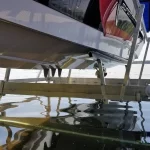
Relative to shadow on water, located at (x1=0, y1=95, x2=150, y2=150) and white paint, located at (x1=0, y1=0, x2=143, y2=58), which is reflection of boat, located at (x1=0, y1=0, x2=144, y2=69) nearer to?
white paint, located at (x1=0, y1=0, x2=143, y2=58)

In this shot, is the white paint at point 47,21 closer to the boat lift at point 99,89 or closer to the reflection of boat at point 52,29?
the reflection of boat at point 52,29

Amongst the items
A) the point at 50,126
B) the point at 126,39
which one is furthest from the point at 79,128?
the point at 126,39

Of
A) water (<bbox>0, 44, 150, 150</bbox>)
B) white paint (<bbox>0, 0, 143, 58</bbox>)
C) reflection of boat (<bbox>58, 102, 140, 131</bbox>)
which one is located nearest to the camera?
white paint (<bbox>0, 0, 143, 58</bbox>)

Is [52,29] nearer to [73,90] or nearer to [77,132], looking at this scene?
[77,132]

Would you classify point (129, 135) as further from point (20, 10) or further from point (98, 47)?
point (20, 10)

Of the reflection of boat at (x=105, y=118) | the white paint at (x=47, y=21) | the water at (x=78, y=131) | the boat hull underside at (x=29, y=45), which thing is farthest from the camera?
the reflection of boat at (x=105, y=118)

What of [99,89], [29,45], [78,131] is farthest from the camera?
[99,89]

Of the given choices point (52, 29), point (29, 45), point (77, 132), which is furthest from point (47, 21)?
point (77, 132)

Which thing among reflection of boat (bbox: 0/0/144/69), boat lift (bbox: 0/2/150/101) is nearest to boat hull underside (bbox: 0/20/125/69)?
reflection of boat (bbox: 0/0/144/69)

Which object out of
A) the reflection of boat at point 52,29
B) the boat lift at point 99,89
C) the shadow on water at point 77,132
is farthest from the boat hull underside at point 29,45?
the shadow on water at point 77,132

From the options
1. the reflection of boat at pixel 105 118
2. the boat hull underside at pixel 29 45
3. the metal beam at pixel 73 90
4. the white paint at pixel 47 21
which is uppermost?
the white paint at pixel 47 21

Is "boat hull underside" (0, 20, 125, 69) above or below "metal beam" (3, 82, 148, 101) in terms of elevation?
above

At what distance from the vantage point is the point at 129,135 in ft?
4.79

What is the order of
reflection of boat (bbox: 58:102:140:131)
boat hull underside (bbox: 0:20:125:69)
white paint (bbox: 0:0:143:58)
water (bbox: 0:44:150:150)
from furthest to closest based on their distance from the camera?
reflection of boat (bbox: 58:102:140:131) → water (bbox: 0:44:150:150) → boat hull underside (bbox: 0:20:125:69) → white paint (bbox: 0:0:143:58)
